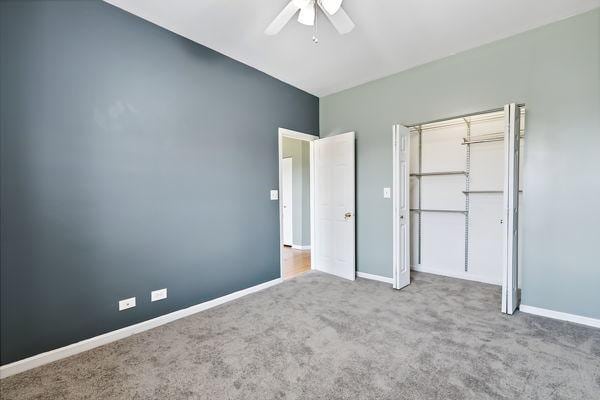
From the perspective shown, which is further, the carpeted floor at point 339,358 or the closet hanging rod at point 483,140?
the closet hanging rod at point 483,140

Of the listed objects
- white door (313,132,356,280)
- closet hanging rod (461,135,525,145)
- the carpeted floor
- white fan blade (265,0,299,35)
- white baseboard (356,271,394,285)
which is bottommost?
the carpeted floor

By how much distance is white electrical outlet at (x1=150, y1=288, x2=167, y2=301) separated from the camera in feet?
8.20

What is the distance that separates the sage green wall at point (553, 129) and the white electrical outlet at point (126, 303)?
3.80 meters

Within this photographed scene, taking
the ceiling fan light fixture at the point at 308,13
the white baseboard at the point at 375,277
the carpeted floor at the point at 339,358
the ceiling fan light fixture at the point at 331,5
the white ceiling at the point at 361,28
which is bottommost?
the carpeted floor at the point at 339,358

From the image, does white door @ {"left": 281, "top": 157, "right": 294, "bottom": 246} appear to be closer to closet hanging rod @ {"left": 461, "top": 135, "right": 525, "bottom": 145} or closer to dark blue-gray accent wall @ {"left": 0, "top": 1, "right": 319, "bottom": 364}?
dark blue-gray accent wall @ {"left": 0, "top": 1, "right": 319, "bottom": 364}

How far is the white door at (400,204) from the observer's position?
3.30 meters

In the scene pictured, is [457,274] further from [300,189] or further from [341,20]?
[341,20]

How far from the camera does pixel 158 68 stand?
2.52m

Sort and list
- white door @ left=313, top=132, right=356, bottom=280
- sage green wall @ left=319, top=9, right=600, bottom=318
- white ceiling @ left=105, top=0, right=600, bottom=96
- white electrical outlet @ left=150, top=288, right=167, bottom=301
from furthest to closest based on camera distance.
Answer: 1. white door @ left=313, top=132, right=356, bottom=280
2. white electrical outlet @ left=150, top=288, right=167, bottom=301
3. sage green wall @ left=319, top=9, right=600, bottom=318
4. white ceiling @ left=105, top=0, right=600, bottom=96

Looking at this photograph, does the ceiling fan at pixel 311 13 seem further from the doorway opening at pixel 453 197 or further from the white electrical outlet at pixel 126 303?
the white electrical outlet at pixel 126 303

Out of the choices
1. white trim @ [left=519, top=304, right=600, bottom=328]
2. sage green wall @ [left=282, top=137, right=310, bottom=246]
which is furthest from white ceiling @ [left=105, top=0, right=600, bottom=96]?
white trim @ [left=519, top=304, right=600, bottom=328]

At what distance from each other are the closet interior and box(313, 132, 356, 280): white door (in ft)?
4.05

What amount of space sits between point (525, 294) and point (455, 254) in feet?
4.17

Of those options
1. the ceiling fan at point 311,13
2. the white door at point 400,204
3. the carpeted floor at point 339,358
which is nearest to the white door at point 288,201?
the white door at point 400,204
